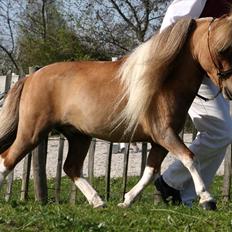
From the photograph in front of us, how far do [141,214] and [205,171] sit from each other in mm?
2000

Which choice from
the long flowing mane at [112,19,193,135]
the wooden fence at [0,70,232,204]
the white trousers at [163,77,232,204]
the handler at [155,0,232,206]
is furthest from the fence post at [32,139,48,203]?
the long flowing mane at [112,19,193,135]

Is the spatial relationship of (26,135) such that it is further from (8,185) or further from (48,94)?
(8,185)

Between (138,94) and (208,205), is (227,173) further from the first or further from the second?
A: (138,94)

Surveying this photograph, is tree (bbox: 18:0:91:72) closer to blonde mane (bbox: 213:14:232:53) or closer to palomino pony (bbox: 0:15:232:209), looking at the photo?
palomino pony (bbox: 0:15:232:209)

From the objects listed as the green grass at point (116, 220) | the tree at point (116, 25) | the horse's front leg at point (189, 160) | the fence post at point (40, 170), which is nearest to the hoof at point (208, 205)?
the horse's front leg at point (189, 160)

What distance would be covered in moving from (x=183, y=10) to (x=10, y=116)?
6.31ft

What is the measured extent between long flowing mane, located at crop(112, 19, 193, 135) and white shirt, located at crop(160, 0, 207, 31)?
0.40 m

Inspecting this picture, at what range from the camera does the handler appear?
6410 mm

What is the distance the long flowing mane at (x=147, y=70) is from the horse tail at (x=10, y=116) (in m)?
1.19

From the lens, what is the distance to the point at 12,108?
6.71m

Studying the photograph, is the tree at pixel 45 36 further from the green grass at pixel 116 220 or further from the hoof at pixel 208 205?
the green grass at pixel 116 220

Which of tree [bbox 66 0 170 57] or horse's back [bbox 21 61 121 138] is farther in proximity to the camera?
tree [bbox 66 0 170 57]

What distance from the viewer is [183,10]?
6.38 m

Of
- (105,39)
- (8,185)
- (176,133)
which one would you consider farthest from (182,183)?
(105,39)
